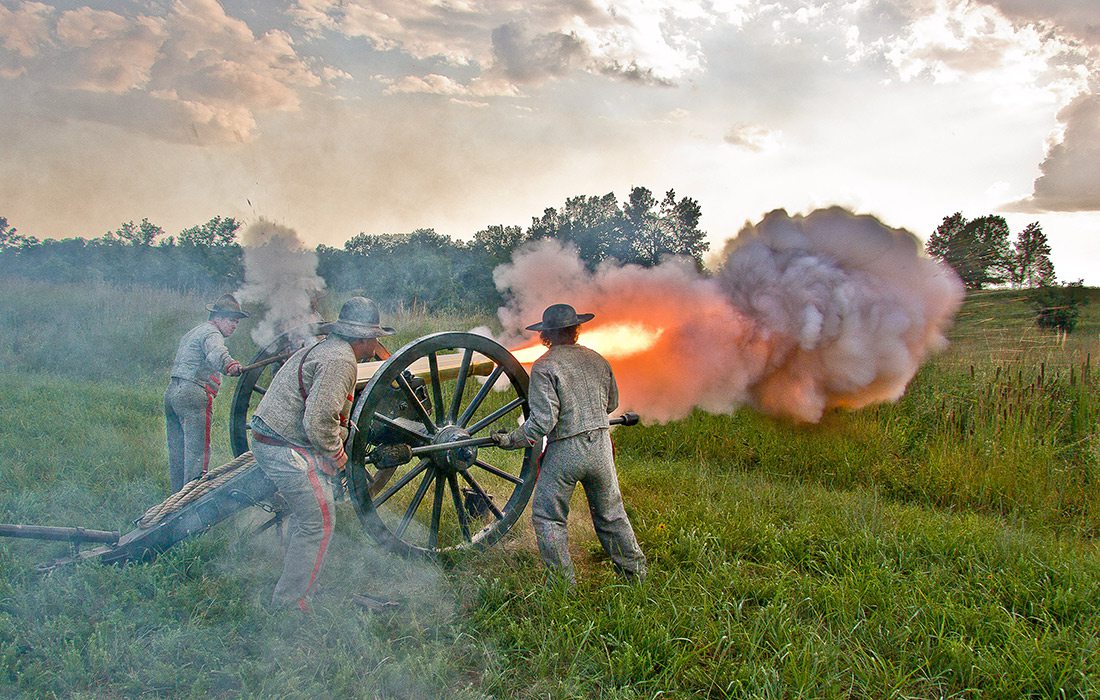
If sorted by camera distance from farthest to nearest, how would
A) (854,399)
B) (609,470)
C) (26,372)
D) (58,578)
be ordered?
(26,372)
(854,399)
(609,470)
(58,578)

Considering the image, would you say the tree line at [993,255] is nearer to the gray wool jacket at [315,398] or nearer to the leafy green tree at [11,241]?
the gray wool jacket at [315,398]

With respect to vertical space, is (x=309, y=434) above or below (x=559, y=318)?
below

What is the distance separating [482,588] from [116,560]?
2.24 m

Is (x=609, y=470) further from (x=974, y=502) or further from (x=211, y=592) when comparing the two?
(x=974, y=502)

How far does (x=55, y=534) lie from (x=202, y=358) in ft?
8.09

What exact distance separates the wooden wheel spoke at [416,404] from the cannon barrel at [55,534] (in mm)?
1962

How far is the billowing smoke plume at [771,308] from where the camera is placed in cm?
627

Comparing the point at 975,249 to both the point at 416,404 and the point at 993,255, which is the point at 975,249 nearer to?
the point at 993,255

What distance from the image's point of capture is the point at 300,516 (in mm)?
4359

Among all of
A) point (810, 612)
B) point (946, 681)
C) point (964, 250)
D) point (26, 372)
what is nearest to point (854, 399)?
point (810, 612)

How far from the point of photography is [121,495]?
20.9 ft

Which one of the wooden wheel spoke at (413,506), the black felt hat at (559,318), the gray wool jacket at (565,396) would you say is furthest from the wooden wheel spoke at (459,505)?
the black felt hat at (559,318)

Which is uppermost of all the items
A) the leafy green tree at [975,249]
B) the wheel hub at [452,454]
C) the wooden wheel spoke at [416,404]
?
the leafy green tree at [975,249]

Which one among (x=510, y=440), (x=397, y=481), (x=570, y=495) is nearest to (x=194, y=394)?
(x=397, y=481)
